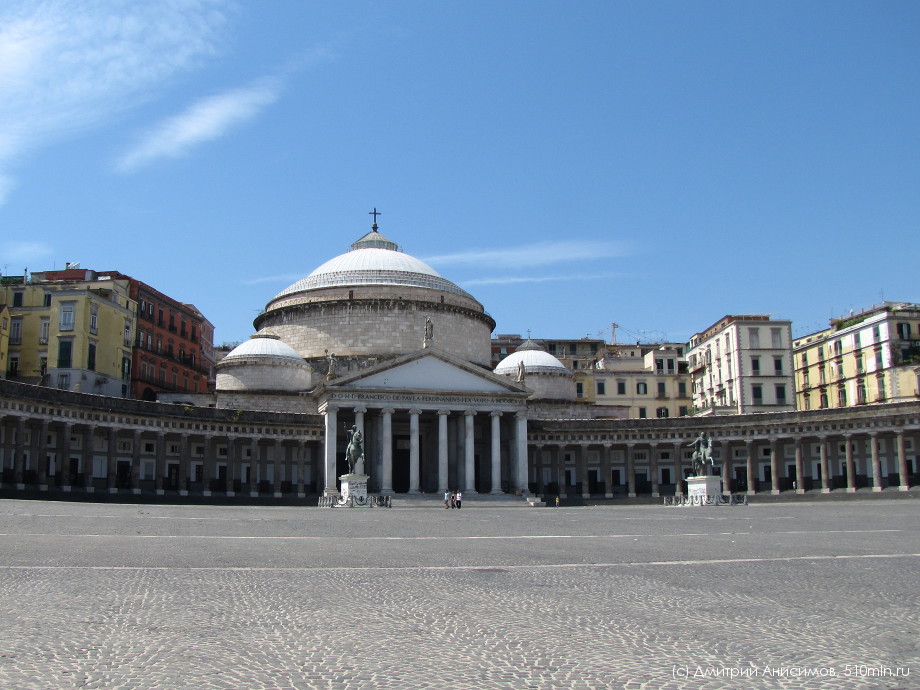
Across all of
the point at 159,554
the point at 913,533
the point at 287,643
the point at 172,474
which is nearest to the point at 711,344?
the point at 172,474

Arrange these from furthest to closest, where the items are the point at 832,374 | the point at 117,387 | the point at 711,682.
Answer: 1. the point at 832,374
2. the point at 117,387
3. the point at 711,682

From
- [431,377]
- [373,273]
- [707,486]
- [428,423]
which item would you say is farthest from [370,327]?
[707,486]

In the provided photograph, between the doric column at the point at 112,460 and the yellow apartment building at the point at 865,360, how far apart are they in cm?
5473

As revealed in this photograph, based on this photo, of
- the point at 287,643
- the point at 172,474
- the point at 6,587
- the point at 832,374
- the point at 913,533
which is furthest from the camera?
the point at 832,374

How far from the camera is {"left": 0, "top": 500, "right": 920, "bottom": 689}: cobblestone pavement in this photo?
7543mm

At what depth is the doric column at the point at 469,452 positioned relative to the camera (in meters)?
63.8

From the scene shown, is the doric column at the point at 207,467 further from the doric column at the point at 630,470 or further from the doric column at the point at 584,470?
the doric column at the point at 630,470

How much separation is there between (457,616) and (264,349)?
61470 mm

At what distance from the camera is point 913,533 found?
23688 millimetres

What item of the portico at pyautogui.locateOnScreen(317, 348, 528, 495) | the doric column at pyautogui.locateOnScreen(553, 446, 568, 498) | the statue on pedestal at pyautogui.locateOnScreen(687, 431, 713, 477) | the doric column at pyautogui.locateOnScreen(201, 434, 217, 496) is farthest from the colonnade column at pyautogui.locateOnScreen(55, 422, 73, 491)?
the statue on pedestal at pyautogui.locateOnScreen(687, 431, 713, 477)

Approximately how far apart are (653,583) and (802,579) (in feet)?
7.05

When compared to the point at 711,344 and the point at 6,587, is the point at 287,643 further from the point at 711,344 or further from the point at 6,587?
the point at 711,344

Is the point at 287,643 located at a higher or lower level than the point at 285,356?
lower

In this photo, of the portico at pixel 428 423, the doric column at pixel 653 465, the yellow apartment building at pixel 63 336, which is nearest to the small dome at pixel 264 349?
the portico at pixel 428 423
